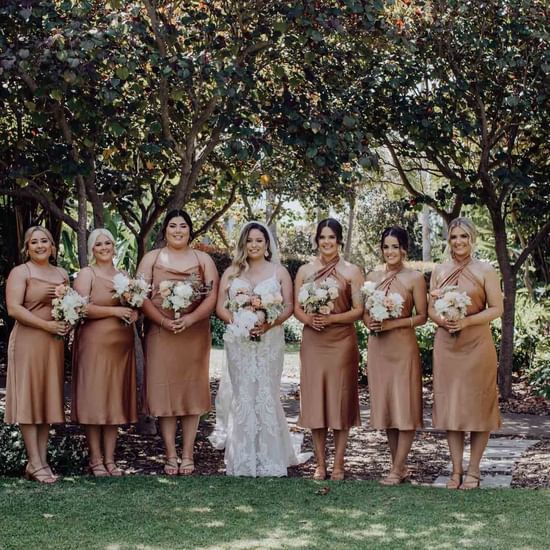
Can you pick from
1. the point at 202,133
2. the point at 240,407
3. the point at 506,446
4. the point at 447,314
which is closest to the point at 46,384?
the point at 240,407

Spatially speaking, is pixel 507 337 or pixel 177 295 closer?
pixel 177 295

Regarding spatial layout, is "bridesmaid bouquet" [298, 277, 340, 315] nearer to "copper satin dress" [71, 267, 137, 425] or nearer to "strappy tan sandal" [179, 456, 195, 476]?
"copper satin dress" [71, 267, 137, 425]

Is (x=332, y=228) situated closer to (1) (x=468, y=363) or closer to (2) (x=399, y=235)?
(2) (x=399, y=235)

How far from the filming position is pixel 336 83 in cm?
872

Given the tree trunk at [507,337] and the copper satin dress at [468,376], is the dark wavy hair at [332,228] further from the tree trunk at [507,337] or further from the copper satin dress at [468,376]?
the tree trunk at [507,337]

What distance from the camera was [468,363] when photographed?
6.94 meters

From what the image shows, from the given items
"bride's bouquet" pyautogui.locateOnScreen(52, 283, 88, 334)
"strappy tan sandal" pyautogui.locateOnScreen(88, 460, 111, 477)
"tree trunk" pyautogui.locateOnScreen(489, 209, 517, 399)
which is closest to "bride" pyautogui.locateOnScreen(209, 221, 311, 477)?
"strappy tan sandal" pyautogui.locateOnScreen(88, 460, 111, 477)

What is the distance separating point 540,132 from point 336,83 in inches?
122

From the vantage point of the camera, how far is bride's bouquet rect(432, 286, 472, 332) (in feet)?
22.0

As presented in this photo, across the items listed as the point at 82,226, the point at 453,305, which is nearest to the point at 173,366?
the point at 82,226

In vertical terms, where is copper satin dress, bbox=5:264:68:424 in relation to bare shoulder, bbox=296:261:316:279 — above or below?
below

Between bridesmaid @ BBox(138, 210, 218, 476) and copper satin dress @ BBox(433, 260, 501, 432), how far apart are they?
196cm

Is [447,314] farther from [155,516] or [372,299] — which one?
[155,516]

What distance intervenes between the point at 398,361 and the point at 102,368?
241cm
